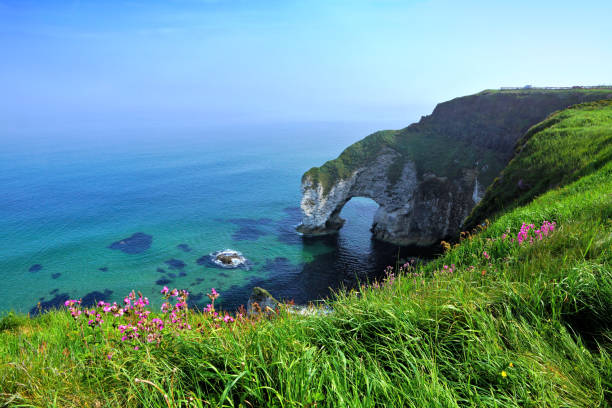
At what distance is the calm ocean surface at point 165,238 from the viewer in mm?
43656

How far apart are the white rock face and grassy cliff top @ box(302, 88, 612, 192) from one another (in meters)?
1.96

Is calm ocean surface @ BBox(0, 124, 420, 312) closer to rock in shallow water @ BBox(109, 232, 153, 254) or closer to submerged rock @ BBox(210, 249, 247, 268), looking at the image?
rock in shallow water @ BBox(109, 232, 153, 254)

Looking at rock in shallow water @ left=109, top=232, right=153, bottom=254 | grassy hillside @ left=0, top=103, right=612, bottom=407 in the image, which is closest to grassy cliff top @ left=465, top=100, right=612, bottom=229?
grassy hillside @ left=0, top=103, right=612, bottom=407

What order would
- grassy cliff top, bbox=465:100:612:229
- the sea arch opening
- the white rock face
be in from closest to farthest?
grassy cliff top, bbox=465:100:612:229
the white rock face
the sea arch opening

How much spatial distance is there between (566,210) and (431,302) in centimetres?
740

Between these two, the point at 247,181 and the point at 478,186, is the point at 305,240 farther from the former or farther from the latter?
the point at 247,181

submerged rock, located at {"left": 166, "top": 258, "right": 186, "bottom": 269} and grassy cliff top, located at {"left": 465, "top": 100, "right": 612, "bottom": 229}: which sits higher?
grassy cliff top, located at {"left": 465, "top": 100, "right": 612, "bottom": 229}

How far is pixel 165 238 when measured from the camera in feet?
199

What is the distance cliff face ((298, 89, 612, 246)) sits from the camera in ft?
198

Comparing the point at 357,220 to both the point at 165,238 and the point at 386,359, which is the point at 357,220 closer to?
the point at 165,238

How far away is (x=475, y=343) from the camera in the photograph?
372 centimetres

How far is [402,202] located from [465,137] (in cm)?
2446

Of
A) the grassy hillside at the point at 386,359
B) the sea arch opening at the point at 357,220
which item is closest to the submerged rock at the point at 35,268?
the sea arch opening at the point at 357,220

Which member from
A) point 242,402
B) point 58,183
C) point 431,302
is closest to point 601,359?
point 431,302
